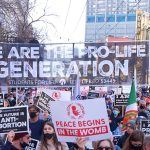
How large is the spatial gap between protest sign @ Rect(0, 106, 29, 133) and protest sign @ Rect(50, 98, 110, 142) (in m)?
1.14

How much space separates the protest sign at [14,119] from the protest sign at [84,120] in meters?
1.14

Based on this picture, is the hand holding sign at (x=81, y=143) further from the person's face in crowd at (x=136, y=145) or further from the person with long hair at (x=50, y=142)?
the person with long hair at (x=50, y=142)

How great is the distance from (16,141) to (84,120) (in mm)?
1117

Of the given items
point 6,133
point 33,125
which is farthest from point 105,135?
point 33,125

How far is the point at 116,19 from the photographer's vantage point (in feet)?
591

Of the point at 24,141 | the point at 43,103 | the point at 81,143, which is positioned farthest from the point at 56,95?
the point at 81,143

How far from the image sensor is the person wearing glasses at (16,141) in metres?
6.22

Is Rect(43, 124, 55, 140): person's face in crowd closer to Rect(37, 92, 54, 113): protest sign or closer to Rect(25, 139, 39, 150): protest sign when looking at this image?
Rect(25, 139, 39, 150): protest sign

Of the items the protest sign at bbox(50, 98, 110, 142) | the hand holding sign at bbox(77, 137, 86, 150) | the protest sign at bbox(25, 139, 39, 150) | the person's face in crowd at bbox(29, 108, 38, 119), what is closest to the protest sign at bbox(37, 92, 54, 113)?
the person's face in crowd at bbox(29, 108, 38, 119)

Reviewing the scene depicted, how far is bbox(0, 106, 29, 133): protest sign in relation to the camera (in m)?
6.93

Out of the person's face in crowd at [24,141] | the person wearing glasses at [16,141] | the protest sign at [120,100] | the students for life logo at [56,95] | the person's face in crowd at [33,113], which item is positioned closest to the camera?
the person wearing glasses at [16,141]

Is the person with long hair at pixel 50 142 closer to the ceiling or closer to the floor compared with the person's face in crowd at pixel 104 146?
closer to the floor

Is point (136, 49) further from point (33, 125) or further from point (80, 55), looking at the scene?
point (33, 125)

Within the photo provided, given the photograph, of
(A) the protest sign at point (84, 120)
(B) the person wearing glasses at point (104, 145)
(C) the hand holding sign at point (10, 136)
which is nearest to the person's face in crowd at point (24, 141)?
(C) the hand holding sign at point (10, 136)
